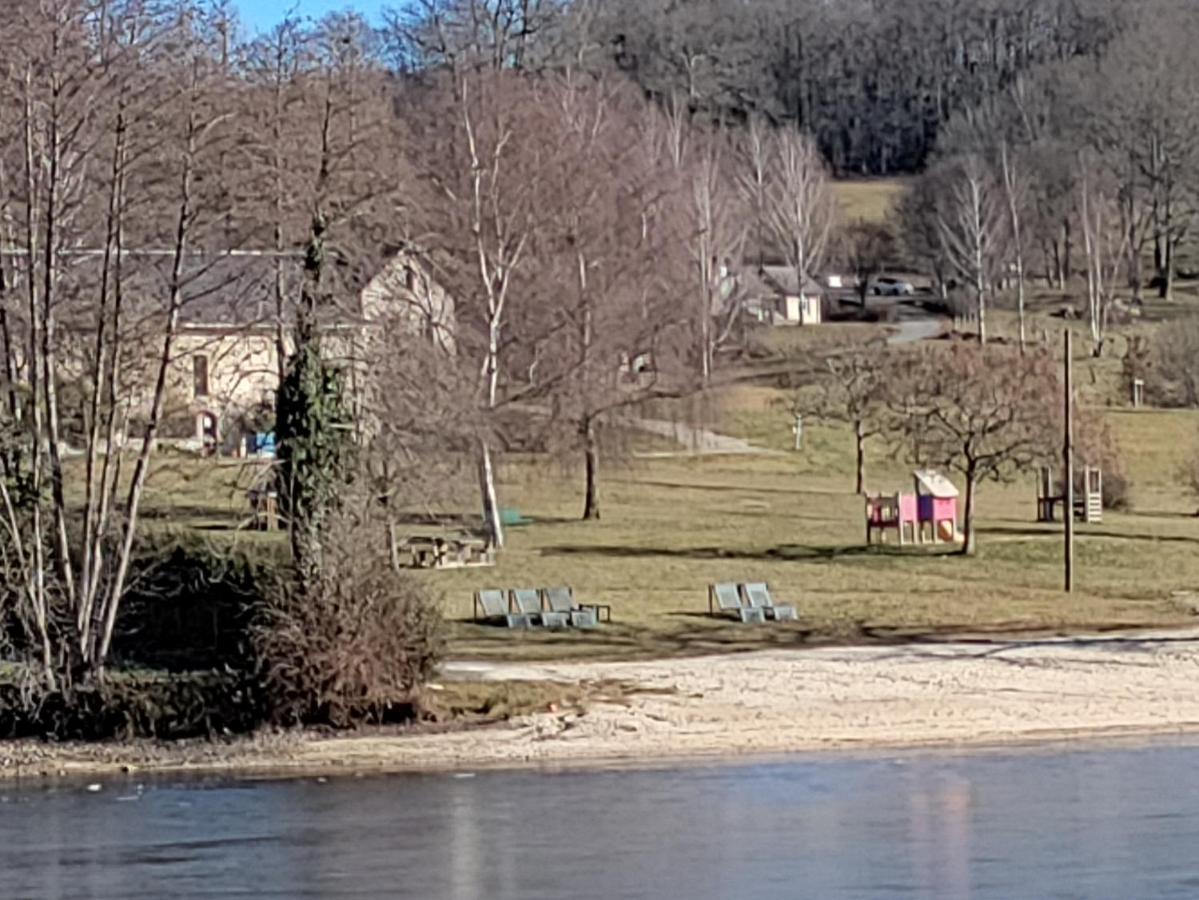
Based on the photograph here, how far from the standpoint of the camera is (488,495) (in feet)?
146

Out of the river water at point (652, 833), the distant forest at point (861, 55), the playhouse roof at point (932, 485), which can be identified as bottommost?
the river water at point (652, 833)

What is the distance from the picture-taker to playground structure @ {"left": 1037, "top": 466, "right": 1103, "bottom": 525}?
1981 inches

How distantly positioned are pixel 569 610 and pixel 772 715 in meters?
8.77

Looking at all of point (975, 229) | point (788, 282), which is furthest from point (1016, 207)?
point (788, 282)

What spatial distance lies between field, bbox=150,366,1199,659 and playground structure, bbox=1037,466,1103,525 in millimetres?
813

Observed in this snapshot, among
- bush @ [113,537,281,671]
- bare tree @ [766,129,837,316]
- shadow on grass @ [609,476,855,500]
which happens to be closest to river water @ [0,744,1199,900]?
bush @ [113,537,281,671]

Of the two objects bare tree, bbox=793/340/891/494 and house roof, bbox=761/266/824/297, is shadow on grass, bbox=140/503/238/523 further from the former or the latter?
house roof, bbox=761/266/824/297

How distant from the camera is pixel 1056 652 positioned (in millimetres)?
31281

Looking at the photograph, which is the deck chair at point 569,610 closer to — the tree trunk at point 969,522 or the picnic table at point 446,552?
the picnic table at point 446,552

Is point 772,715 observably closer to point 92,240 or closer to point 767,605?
point 767,605

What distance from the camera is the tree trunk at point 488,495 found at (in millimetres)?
44781

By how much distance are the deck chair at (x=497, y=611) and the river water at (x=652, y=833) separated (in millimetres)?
10742

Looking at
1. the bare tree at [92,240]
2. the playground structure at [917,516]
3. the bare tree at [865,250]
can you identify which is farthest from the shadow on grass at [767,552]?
the bare tree at [865,250]

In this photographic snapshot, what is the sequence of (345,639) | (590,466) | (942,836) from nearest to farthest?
(942,836) < (345,639) < (590,466)
